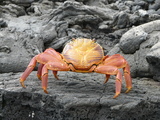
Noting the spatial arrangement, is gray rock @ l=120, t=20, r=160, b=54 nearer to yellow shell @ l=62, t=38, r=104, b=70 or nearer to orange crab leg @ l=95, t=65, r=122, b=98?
yellow shell @ l=62, t=38, r=104, b=70

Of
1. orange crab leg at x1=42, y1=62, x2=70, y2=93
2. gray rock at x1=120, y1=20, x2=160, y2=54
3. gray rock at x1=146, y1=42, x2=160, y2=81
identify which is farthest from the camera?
gray rock at x1=120, y1=20, x2=160, y2=54

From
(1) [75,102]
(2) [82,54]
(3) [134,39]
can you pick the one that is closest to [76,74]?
(2) [82,54]

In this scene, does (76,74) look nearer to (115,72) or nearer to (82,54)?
(82,54)

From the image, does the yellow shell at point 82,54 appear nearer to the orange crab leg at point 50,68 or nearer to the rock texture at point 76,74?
the orange crab leg at point 50,68

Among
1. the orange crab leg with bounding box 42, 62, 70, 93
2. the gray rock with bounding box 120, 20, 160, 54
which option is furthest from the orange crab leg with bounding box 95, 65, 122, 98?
the gray rock with bounding box 120, 20, 160, 54

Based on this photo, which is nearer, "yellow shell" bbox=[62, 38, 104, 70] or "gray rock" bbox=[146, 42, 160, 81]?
"yellow shell" bbox=[62, 38, 104, 70]

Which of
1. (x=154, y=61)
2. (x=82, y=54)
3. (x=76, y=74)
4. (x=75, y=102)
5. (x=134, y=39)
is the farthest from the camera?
(x=134, y=39)

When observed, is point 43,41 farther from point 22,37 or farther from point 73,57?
point 73,57
